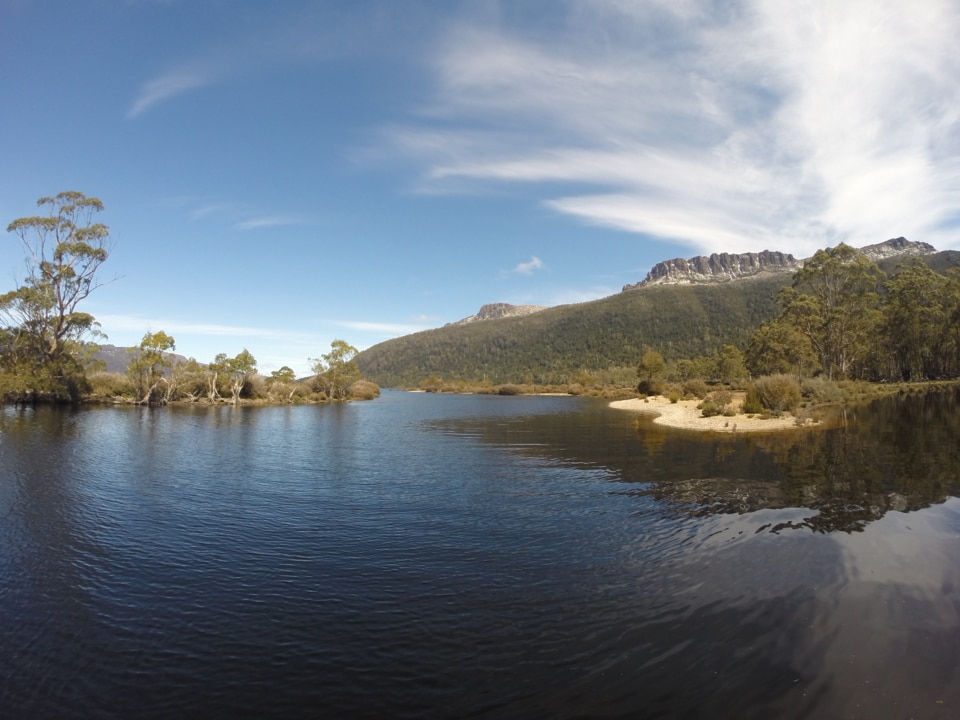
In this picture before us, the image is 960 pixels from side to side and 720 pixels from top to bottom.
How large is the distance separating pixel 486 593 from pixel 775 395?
44.1 m

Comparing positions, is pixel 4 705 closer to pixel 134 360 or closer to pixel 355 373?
pixel 134 360

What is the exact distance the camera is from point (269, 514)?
17.1 meters

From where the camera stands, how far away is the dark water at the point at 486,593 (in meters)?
7.16

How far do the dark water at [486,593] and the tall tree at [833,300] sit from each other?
5204 cm

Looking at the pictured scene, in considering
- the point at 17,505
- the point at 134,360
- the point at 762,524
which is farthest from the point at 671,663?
the point at 134,360

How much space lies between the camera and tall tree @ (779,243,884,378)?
64.9m

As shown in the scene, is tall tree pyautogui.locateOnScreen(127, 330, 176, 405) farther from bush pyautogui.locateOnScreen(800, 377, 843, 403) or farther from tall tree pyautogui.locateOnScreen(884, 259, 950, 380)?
tall tree pyautogui.locateOnScreen(884, 259, 950, 380)

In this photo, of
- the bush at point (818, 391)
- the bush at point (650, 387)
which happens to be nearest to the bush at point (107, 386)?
the bush at point (650, 387)

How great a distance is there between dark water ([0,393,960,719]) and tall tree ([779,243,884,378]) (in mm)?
52038

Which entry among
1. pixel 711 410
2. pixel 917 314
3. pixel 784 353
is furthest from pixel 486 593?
pixel 917 314

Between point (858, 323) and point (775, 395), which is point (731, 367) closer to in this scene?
point (858, 323)

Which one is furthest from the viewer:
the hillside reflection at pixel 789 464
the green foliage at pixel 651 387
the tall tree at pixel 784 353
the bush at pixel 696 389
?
the green foliage at pixel 651 387

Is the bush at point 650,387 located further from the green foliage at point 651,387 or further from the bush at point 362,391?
the bush at point 362,391

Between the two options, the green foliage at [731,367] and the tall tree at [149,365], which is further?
the green foliage at [731,367]
